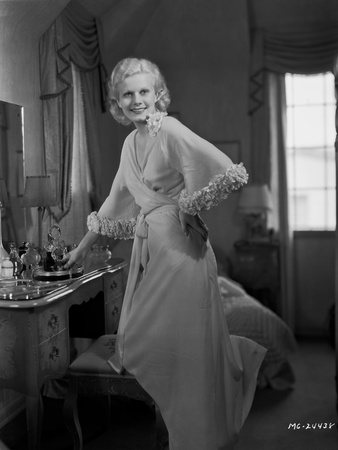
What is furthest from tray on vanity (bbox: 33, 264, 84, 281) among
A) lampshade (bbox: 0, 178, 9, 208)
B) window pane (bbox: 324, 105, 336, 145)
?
window pane (bbox: 324, 105, 336, 145)

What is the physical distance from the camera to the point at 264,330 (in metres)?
2.30

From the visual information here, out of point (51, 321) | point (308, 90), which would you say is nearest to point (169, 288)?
point (51, 321)

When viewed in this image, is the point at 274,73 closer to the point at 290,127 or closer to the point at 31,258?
the point at 290,127

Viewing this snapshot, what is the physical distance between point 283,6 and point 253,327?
132 cm

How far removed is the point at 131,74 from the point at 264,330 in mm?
1154

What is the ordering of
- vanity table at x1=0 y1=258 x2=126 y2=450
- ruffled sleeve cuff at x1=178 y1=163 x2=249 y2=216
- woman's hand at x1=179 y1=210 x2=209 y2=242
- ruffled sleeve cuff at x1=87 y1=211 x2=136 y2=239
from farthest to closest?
ruffled sleeve cuff at x1=87 y1=211 x2=136 y2=239 → vanity table at x1=0 y1=258 x2=126 y2=450 → woman's hand at x1=179 y1=210 x2=209 y2=242 → ruffled sleeve cuff at x1=178 y1=163 x2=249 y2=216

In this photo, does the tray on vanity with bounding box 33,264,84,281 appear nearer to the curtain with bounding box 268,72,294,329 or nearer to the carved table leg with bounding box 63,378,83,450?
the carved table leg with bounding box 63,378,83,450

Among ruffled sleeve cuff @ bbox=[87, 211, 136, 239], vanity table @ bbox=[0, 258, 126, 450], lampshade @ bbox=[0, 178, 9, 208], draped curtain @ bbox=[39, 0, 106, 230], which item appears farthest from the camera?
lampshade @ bbox=[0, 178, 9, 208]

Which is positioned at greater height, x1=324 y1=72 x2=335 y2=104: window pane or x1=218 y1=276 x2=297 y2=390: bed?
x1=324 y1=72 x2=335 y2=104: window pane

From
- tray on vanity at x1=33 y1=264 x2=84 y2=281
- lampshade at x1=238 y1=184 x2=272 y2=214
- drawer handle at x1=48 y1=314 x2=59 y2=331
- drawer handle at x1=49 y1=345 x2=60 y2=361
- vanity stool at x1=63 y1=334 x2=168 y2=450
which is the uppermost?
lampshade at x1=238 y1=184 x2=272 y2=214

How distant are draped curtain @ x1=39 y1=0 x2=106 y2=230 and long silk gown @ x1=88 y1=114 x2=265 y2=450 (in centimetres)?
34

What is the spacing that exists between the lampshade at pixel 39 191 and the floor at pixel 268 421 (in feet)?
2.89

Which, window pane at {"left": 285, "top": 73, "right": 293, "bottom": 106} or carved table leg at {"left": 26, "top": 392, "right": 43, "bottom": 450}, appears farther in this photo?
window pane at {"left": 285, "top": 73, "right": 293, "bottom": 106}

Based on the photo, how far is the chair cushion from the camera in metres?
2.07
